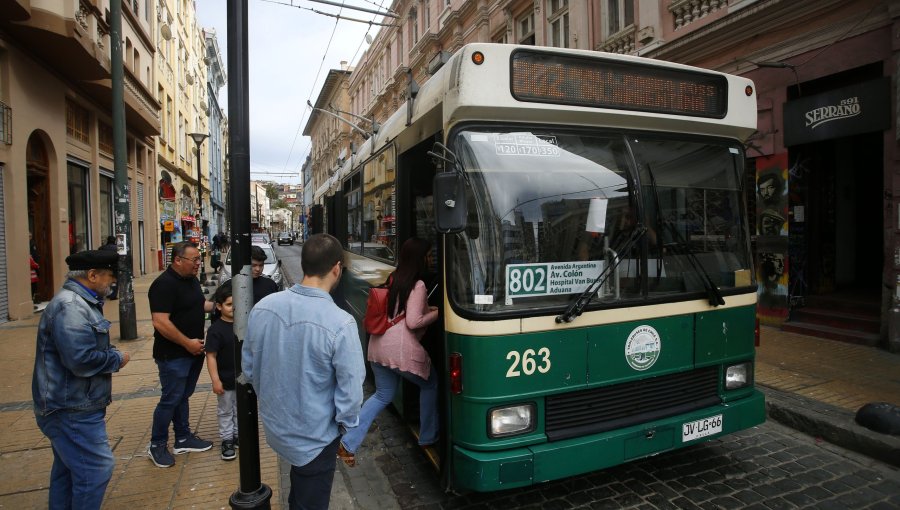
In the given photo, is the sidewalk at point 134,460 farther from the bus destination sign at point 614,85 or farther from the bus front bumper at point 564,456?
the bus destination sign at point 614,85

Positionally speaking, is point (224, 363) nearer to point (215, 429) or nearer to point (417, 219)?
point (215, 429)

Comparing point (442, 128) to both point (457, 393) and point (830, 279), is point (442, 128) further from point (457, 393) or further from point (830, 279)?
point (830, 279)

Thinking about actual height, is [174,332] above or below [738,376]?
above

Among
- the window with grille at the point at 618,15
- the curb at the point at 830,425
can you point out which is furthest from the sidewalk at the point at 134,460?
the window with grille at the point at 618,15

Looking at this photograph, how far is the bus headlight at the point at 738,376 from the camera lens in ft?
12.8

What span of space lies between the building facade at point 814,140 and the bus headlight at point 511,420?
18.3 ft

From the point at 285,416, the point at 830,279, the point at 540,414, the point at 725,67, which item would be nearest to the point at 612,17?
the point at 725,67

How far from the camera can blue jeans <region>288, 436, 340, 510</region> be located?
2.42 meters

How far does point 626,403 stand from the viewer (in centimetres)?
348

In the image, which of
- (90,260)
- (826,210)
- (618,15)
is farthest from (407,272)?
(618,15)

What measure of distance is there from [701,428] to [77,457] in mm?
3775

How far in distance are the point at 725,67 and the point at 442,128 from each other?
28.5 ft

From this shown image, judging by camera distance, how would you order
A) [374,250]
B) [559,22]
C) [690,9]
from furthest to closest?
[559,22] → [690,9] → [374,250]

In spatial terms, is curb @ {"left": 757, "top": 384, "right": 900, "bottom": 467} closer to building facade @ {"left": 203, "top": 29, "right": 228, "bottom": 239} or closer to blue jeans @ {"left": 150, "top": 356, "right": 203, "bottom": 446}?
blue jeans @ {"left": 150, "top": 356, "right": 203, "bottom": 446}
